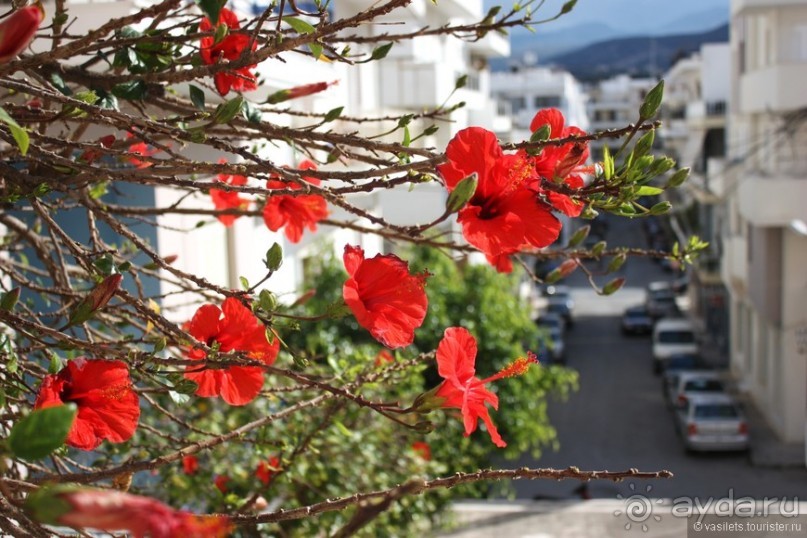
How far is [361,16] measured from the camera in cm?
188

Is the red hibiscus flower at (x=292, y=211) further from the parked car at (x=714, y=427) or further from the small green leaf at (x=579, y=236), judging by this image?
the parked car at (x=714, y=427)

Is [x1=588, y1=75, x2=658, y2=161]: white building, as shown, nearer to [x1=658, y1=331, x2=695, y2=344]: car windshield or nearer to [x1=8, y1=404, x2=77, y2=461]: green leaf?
[x1=658, y1=331, x2=695, y2=344]: car windshield

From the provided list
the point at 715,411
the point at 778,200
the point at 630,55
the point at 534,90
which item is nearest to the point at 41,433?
the point at 778,200

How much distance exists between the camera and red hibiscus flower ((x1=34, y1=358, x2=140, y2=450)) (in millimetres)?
1684

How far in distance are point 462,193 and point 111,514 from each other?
69cm

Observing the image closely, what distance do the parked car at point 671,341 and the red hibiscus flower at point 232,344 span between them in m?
19.2

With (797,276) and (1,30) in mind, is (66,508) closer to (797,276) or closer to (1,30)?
(1,30)

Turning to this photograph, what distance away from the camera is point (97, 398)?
171cm

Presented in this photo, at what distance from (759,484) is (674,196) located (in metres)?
20.1

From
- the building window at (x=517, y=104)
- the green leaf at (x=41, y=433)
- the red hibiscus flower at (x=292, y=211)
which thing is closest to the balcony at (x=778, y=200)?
the red hibiscus flower at (x=292, y=211)

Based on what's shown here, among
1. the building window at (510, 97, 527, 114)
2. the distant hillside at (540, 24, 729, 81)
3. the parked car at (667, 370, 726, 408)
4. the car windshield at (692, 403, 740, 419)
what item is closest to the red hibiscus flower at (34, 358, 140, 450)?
the car windshield at (692, 403, 740, 419)

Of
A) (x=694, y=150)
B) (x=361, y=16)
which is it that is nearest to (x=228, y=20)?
(x=361, y=16)

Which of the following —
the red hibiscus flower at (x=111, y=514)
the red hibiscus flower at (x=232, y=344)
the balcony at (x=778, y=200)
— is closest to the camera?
the red hibiscus flower at (x=111, y=514)

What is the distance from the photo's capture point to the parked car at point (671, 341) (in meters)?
21.0
